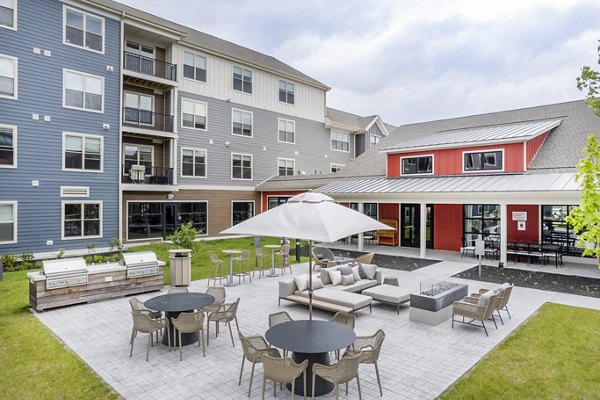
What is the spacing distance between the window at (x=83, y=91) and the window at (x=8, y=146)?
2.50m

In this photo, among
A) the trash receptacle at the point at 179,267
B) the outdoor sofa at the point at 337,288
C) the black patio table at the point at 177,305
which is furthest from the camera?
the trash receptacle at the point at 179,267

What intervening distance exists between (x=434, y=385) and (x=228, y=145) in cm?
2113

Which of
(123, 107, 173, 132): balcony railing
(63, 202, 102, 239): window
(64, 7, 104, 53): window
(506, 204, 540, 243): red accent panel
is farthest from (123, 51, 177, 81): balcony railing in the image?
(506, 204, 540, 243): red accent panel

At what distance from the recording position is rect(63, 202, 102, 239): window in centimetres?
1717

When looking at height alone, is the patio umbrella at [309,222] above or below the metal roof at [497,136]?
below

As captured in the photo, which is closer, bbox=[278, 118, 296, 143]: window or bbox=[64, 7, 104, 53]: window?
bbox=[64, 7, 104, 53]: window

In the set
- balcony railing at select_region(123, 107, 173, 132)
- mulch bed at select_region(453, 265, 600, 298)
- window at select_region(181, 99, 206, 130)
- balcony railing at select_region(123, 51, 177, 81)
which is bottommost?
mulch bed at select_region(453, 265, 600, 298)

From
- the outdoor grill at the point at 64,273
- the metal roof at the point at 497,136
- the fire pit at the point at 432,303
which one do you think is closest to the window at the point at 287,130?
the metal roof at the point at 497,136

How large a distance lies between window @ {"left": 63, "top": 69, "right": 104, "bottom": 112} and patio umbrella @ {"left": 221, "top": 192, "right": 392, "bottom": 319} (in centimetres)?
1523

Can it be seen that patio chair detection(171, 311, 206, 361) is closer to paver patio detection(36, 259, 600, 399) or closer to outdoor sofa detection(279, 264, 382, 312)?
paver patio detection(36, 259, 600, 399)

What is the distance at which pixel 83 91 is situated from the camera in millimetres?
17531

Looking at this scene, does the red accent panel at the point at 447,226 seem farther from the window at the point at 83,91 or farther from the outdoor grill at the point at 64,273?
the window at the point at 83,91

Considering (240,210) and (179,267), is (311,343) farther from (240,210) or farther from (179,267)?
(240,210)

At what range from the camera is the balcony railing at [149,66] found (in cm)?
1986
